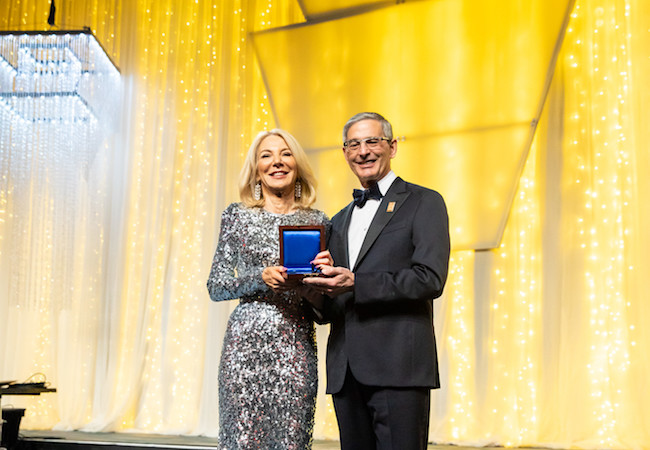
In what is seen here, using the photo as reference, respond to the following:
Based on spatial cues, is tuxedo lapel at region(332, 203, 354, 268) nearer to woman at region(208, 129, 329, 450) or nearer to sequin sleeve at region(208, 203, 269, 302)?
woman at region(208, 129, 329, 450)

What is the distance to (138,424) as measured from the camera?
15.4 ft

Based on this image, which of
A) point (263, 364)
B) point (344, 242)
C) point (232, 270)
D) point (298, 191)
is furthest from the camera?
point (298, 191)

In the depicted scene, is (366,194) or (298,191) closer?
(366,194)

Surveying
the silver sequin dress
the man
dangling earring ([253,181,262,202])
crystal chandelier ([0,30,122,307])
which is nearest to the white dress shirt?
the man

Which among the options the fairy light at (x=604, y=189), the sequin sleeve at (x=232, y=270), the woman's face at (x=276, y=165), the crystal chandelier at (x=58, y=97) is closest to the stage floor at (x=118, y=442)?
the fairy light at (x=604, y=189)

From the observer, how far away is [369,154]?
1931mm

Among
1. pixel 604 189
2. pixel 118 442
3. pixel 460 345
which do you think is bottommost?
pixel 118 442

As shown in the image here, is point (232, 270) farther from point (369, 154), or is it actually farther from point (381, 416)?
point (381, 416)

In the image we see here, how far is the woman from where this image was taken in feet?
6.91

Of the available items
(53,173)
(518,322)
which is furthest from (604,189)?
(53,173)

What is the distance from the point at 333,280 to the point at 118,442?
10.1 ft

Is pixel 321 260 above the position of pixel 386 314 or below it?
above

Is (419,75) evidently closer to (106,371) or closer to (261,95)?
(261,95)

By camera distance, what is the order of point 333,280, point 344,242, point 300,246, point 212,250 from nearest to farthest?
A: point 333,280 < point 300,246 < point 344,242 < point 212,250
